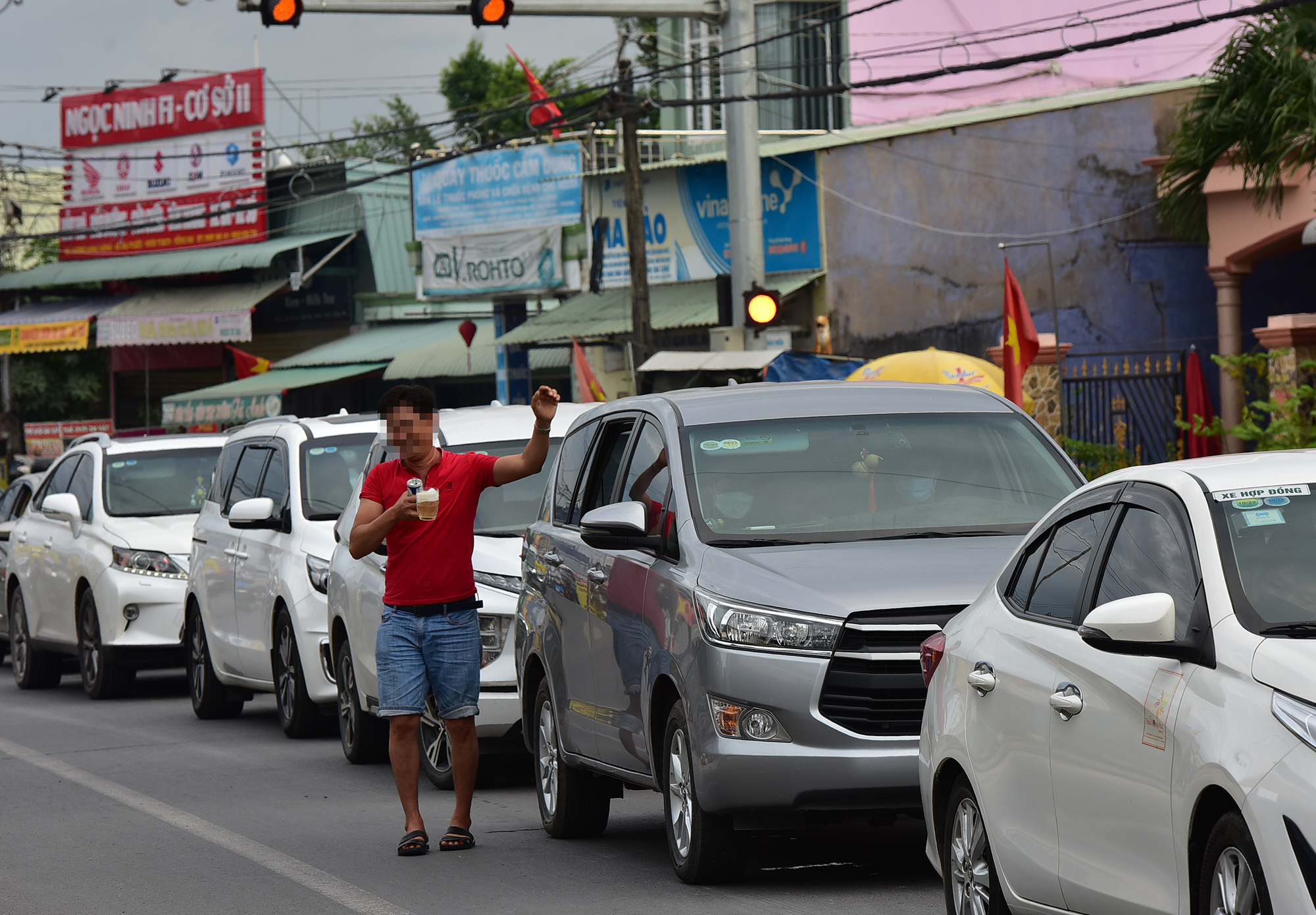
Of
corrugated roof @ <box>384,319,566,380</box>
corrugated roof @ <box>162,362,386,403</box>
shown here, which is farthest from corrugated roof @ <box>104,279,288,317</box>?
corrugated roof @ <box>384,319,566,380</box>

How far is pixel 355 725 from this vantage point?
1152 cm

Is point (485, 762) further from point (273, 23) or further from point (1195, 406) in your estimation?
point (1195, 406)

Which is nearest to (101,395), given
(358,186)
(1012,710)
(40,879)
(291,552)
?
(358,186)

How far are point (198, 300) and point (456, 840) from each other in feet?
122

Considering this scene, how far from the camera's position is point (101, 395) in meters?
48.2

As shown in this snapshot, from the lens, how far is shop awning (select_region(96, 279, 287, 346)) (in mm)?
41938

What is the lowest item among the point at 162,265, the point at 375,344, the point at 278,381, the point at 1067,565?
the point at 1067,565

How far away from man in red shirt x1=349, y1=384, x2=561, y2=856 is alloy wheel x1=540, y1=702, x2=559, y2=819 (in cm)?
48

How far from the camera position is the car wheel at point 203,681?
14547mm

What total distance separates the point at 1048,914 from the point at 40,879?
4.76 meters

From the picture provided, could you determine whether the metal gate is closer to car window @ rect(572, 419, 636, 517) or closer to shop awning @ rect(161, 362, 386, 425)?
car window @ rect(572, 419, 636, 517)

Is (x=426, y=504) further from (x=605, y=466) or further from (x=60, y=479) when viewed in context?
(x=60, y=479)

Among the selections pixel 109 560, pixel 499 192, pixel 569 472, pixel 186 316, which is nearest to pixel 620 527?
pixel 569 472

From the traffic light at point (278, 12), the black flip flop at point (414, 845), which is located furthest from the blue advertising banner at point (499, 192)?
the black flip flop at point (414, 845)
